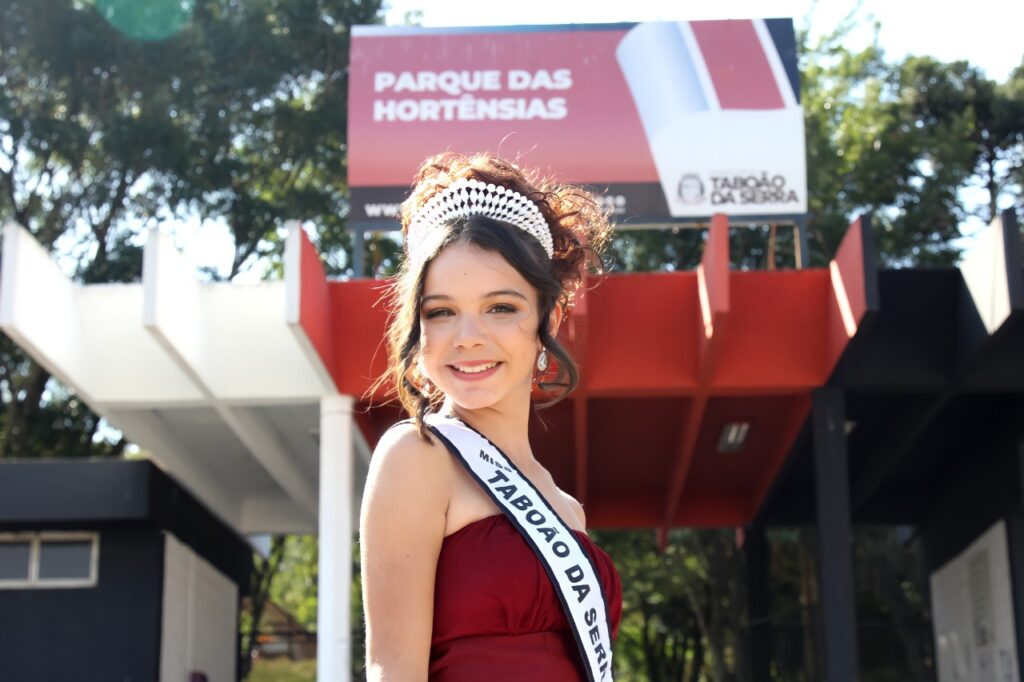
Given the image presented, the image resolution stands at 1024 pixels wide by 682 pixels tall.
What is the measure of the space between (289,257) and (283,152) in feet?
41.9

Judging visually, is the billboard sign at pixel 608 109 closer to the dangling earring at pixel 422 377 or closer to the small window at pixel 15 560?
the small window at pixel 15 560

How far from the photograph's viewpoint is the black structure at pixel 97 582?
12758 mm

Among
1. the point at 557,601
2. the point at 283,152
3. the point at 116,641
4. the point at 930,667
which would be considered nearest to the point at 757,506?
the point at 930,667

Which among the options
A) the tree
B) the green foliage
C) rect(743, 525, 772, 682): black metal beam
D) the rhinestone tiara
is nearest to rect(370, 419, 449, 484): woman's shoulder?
the rhinestone tiara

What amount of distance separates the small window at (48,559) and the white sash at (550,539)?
12.0 m

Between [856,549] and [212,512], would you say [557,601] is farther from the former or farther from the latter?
[856,549]

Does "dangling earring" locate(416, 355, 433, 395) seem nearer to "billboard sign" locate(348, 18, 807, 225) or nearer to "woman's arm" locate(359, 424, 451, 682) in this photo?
"woman's arm" locate(359, 424, 451, 682)

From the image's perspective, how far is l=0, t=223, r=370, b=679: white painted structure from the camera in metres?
10.5

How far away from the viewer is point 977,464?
1329 centimetres

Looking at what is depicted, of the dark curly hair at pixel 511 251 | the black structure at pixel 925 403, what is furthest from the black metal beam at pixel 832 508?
the dark curly hair at pixel 511 251

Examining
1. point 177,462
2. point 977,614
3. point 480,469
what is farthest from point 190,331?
point 480,469

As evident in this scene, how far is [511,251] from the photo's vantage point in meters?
2.19

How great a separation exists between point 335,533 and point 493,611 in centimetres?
954

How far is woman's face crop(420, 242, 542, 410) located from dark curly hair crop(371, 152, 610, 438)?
19mm
